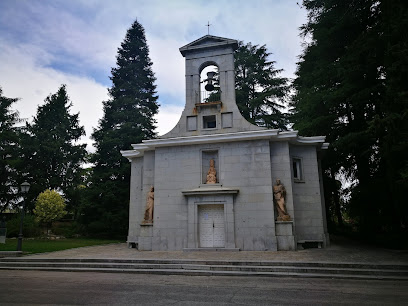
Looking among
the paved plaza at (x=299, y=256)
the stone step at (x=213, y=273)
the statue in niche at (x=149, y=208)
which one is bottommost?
the stone step at (x=213, y=273)

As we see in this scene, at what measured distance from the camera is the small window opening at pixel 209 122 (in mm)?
17569

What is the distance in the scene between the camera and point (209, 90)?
17.5 meters

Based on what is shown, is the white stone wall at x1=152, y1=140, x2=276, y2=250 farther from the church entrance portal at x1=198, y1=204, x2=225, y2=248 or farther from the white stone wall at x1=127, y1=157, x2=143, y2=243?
the white stone wall at x1=127, y1=157, x2=143, y2=243

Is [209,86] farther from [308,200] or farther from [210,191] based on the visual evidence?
[308,200]

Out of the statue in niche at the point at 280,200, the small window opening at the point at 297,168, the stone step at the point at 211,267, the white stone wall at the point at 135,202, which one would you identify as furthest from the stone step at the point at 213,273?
the small window opening at the point at 297,168

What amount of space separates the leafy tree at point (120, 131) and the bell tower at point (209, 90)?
11507mm

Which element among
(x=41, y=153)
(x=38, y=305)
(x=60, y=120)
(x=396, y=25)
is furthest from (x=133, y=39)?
(x=38, y=305)

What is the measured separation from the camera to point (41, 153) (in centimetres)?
3569

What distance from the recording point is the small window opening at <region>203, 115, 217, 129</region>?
17569 mm

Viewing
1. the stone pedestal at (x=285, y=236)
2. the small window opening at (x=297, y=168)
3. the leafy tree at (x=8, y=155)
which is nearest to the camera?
the stone pedestal at (x=285, y=236)

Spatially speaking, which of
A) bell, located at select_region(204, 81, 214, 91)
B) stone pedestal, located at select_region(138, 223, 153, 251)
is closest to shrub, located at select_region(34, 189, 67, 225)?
stone pedestal, located at select_region(138, 223, 153, 251)

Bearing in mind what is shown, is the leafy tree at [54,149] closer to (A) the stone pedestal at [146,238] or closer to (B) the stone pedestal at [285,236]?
(A) the stone pedestal at [146,238]

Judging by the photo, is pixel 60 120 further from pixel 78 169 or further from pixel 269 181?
pixel 269 181

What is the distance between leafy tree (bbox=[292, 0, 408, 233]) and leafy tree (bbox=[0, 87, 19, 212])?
95.4ft
